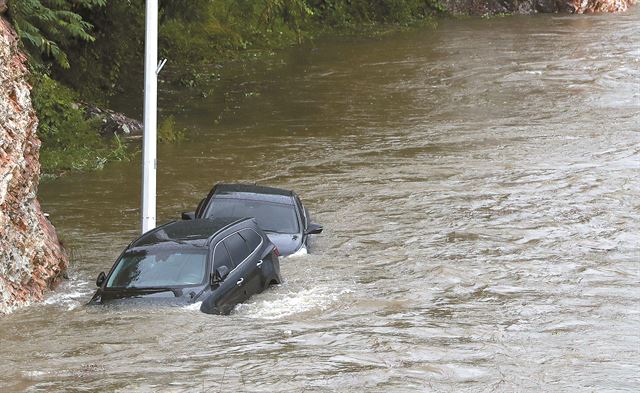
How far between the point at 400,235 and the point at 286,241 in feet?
8.49

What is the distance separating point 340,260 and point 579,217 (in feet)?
16.6

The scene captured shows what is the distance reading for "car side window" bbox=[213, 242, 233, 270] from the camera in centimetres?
1384

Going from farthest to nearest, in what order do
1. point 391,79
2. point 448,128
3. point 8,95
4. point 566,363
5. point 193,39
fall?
point 193,39 → point 391,79 → point 448,128 → point 8,95 → point 566,363

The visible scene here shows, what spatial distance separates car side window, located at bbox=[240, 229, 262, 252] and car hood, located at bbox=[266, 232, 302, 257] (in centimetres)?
164

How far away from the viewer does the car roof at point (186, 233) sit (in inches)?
555

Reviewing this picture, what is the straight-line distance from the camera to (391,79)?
3519cm

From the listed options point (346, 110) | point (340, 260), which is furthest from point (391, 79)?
point (340, 260)

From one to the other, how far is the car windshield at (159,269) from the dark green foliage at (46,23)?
8233 mm

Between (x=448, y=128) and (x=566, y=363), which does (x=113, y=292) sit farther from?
(x=448, y=128)

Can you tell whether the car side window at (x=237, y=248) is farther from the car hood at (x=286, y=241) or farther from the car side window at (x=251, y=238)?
the car hood at (x=286, y=241)

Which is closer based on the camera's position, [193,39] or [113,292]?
[113,292]

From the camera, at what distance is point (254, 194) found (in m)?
18.0

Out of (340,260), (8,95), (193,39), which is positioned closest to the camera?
(8,95)

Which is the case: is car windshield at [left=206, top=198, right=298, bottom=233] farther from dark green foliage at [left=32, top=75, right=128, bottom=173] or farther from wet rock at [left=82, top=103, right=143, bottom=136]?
wet rock at [left=82, top=103, right=143, bottom=136]
